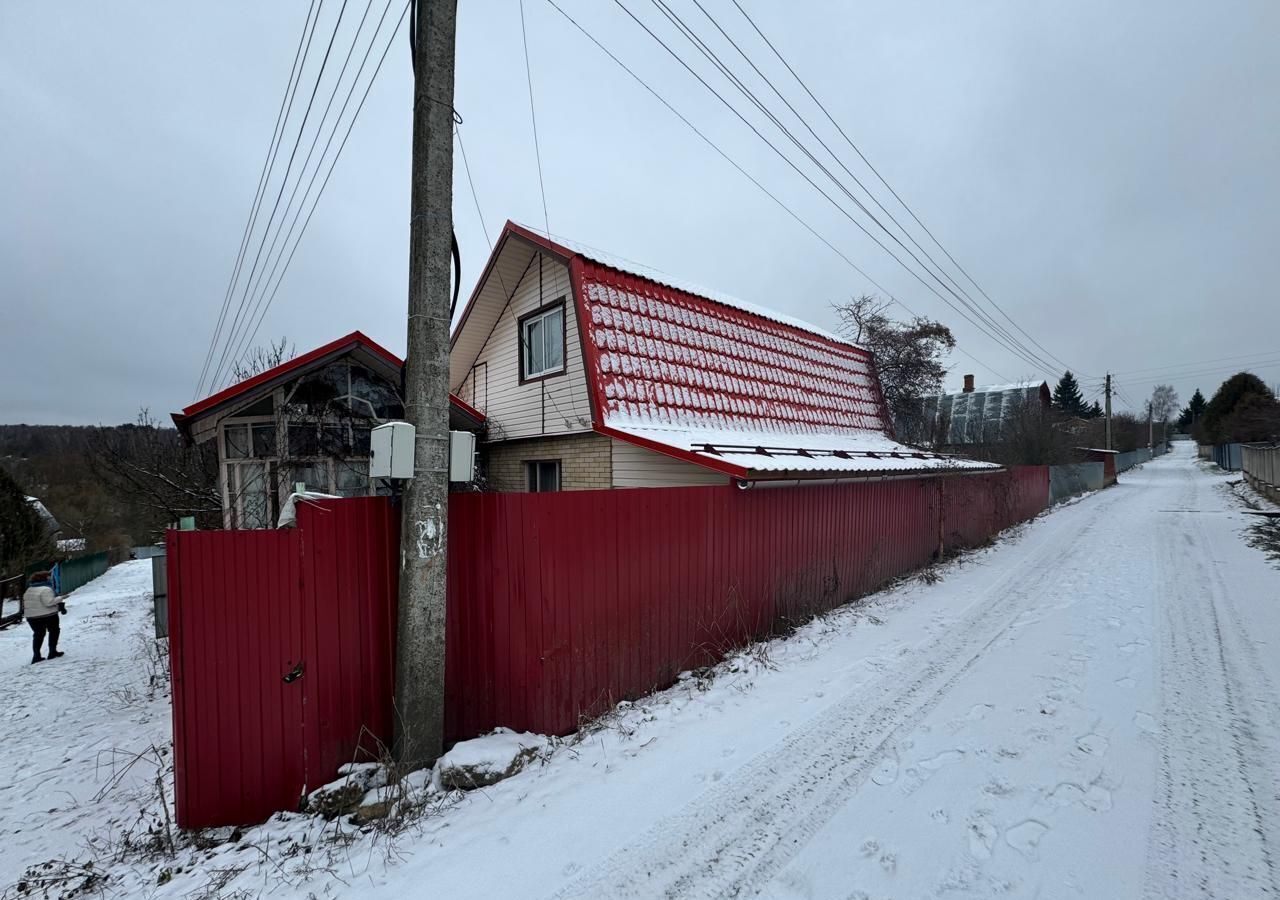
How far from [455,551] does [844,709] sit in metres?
3.38

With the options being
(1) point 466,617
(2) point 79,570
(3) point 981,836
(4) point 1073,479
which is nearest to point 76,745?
(1) point 466,617

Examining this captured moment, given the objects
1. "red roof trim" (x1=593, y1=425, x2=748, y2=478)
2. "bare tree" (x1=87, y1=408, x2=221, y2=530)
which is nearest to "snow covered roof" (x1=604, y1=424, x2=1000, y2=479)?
"red roof trim" (x1=593, y1=425, x2=748, y2=478)

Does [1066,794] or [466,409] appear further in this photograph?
[466,409]

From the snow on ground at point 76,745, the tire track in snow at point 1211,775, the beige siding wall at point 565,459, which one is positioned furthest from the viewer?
the beige siding wall at point 565,459

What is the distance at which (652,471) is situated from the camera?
24.4 feet

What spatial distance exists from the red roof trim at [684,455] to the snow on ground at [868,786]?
1925mm

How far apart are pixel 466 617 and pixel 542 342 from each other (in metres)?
6.15

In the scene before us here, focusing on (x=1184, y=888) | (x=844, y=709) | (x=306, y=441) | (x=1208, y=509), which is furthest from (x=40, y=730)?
(x=1208, y=509)

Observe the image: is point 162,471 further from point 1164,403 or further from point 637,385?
point 1164,403

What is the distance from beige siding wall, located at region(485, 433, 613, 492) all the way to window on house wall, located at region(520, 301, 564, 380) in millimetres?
1190

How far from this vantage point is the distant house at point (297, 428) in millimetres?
7148

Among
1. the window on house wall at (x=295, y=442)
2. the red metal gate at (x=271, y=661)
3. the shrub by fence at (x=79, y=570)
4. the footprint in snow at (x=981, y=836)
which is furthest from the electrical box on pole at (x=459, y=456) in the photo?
the shrub by fence at (x=79, y=570)

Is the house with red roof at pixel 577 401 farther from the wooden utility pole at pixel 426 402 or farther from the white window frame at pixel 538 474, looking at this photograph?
the wooden utility pole at pixel 426 402

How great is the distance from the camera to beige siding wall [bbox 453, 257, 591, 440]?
27.1ft
